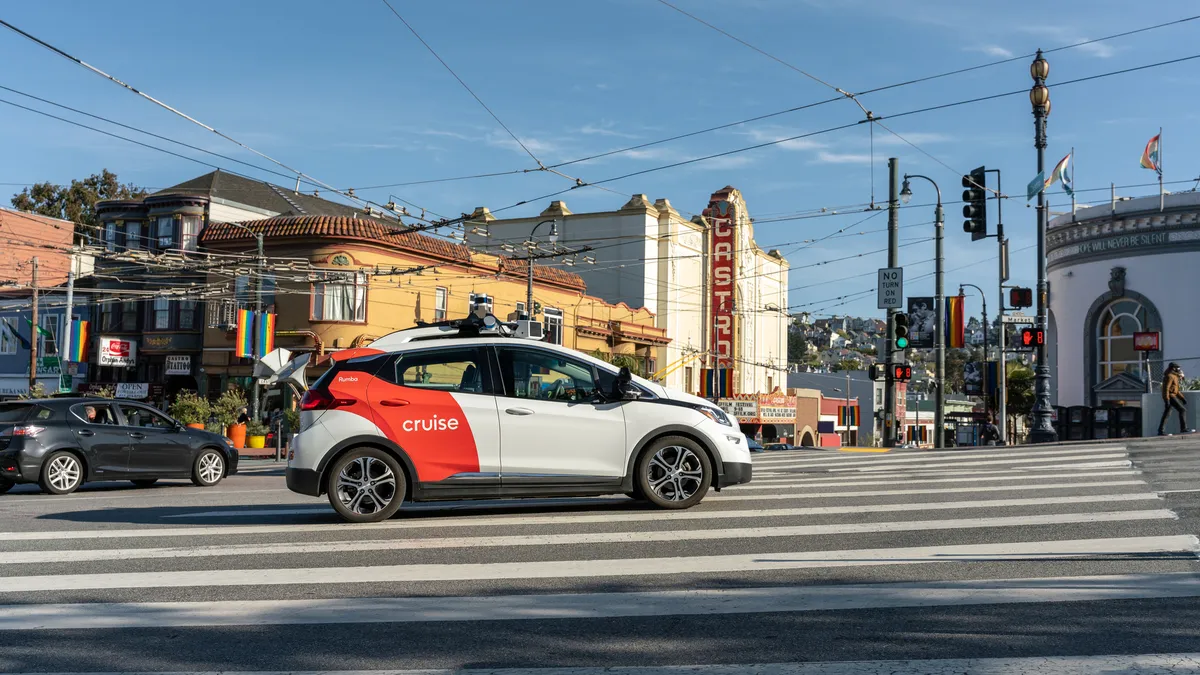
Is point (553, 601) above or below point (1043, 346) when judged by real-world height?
below

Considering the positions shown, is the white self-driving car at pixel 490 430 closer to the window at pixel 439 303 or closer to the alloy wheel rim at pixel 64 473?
the alloy wheel rim at pixel 64 473

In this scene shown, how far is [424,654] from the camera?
516cm

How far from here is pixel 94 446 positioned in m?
15.5

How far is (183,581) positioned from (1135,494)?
866 cm

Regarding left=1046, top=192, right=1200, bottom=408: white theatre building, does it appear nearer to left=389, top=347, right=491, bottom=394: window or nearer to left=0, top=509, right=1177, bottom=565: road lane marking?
left=0, top=509, right=1177, bottom=565: road lane marking

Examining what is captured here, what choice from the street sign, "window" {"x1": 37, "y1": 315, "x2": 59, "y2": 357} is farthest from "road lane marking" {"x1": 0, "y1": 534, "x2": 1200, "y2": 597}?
"window" {"x1": 37, "y1": 315, "x2": 59, "y2": 357}

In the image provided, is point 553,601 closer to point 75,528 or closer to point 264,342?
point 75,528

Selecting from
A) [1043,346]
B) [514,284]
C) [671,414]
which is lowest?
[671,414]

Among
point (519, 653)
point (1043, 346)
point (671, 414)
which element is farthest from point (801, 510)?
point (1043, 346)

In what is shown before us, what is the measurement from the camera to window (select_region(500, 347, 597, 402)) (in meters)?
9.95

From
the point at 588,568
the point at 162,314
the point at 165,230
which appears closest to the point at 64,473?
the point at 588,568

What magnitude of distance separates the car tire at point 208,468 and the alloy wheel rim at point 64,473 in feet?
5.80

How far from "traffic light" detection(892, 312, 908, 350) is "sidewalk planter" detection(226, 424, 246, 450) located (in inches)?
790

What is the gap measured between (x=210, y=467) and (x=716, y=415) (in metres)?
10.0
